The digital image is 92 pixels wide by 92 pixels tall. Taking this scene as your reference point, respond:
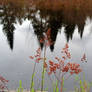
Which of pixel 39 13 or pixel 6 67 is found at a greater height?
pixel 39 13

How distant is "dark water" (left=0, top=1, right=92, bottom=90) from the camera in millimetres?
14678

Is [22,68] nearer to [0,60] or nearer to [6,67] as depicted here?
[6,67]

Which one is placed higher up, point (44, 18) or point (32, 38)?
point (44, 18)

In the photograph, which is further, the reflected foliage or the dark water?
the reflected foliage

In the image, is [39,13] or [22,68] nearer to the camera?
[22,68]

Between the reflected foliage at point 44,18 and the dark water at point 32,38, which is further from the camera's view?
the reflected foliage at point 44,18

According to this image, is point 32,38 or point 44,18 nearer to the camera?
point 32,38

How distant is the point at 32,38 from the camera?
36906 millimetres

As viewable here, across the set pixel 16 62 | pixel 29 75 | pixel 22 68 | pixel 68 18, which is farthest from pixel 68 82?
pixel 68 18

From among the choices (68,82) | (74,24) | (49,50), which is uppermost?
(74,24)

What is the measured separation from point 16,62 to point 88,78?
6179 millimetres

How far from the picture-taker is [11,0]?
6856 cm

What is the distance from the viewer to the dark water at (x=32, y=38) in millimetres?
14678

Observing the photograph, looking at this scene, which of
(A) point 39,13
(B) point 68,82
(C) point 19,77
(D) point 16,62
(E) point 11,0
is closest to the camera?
(B) point 68,82
